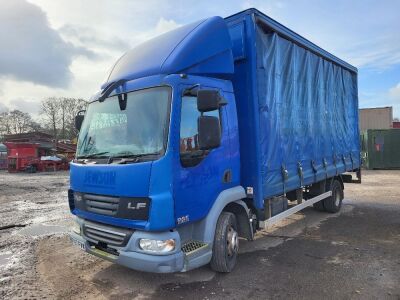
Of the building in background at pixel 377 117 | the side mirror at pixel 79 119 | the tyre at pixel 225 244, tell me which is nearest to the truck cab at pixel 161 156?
the tyre at pixel 225 244

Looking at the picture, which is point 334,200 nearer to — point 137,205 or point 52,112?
point 137,205

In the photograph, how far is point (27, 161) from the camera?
26.4 meters

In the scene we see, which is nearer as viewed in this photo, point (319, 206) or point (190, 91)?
point (190, 91)

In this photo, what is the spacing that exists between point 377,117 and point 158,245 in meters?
33.2

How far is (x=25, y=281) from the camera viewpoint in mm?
4949

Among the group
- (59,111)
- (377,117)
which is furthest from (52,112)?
(377,117)

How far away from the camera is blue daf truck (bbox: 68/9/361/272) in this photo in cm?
402

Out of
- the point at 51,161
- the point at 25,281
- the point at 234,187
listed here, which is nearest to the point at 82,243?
the point at 25,281

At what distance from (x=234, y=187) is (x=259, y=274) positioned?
1255 millimetres

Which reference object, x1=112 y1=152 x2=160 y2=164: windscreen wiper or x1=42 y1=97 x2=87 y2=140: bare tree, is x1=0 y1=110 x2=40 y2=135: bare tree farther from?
x1=112 y1=152 x2=160 y2=164: windscreen wiper

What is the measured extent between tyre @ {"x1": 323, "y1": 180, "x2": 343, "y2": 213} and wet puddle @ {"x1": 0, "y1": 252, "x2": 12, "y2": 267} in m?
6.85

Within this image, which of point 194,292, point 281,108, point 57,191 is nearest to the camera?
point 194,292

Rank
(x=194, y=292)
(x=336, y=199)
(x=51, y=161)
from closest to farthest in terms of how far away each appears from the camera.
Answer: (x=194, y=292), (x=336, y=199), (x=51, y=161)

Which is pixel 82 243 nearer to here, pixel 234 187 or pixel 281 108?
pixel 234 187
